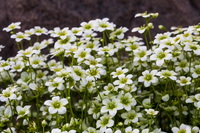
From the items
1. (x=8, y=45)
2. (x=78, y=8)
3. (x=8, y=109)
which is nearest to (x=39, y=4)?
(x=78, y=8)

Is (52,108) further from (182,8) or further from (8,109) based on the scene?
(182,8)

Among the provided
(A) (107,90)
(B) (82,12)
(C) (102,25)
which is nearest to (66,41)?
(C) (102,25)

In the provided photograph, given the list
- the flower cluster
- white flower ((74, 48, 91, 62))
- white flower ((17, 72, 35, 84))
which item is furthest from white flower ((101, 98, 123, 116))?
white flower ((17, 72, 35, 84))

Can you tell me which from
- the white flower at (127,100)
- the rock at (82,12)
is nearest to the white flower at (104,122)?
the white flower at (127,100)

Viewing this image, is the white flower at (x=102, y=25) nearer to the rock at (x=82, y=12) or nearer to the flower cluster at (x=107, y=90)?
the flower cluster at (x=107, y=90)

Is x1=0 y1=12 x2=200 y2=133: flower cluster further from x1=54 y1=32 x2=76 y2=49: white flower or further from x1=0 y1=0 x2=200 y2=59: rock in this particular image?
x1=0 y1=0 x2=200 y2=59: rock

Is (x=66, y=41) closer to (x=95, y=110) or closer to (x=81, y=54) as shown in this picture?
(x=81, y=54)

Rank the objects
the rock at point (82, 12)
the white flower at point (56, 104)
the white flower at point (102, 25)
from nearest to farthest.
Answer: the white flower at point (56, 104), the white flower at point (102, 25), the rock at point (82, 12)

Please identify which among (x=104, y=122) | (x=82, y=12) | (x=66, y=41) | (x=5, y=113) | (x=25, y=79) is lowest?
(x=104, y=122)
